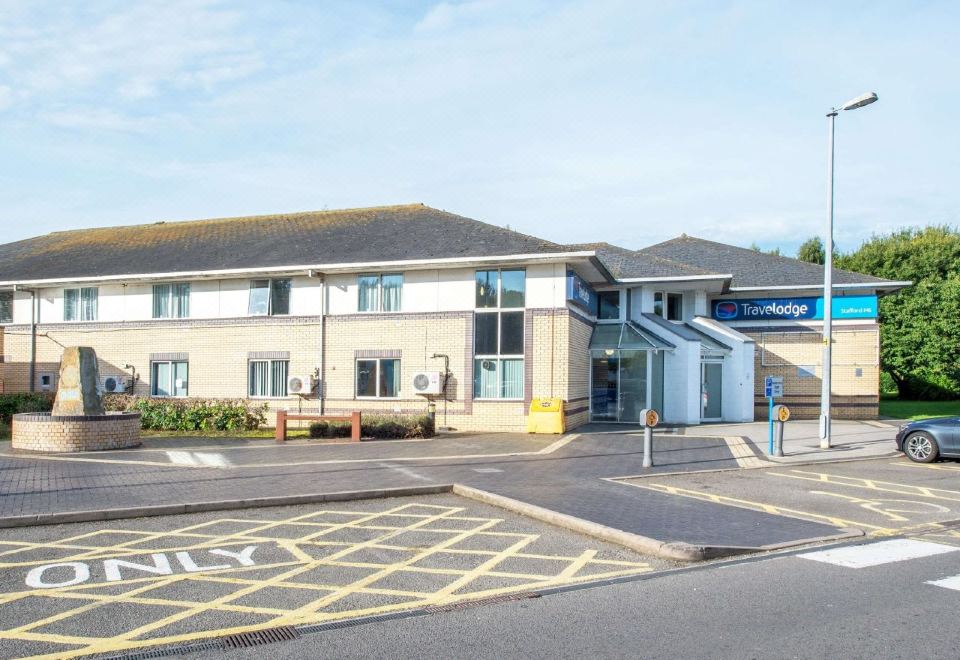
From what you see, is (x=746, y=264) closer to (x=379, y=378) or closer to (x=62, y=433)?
(x=379, y=378)

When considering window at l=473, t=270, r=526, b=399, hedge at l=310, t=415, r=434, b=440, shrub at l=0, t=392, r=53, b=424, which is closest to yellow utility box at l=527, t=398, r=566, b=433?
window at l=473, t=270, r=526, b=399

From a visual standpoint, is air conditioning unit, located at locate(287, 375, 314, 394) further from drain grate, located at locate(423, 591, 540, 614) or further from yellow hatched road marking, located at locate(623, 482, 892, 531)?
drain grate, located at locate(423, 591, 540, 614)

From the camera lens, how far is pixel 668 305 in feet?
93.4

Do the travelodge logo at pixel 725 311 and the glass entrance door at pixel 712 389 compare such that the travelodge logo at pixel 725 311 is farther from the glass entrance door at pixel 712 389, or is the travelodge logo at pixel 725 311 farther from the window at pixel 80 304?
the window at pixel 80 304

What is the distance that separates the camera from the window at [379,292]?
23.9 metres

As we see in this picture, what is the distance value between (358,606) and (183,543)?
127 inches

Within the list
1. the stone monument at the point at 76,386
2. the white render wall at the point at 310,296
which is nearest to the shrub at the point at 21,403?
the white render wall at the point at 310,296

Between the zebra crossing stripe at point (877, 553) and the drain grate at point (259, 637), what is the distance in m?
5.31

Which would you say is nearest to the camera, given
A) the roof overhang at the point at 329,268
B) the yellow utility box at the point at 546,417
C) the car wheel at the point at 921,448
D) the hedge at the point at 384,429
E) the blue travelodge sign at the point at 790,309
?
the car wheel at the point at 921,448

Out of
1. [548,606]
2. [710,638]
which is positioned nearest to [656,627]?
[710,638]

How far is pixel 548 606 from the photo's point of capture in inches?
252

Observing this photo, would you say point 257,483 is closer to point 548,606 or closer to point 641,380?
point 548,606

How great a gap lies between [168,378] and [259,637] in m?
22.3

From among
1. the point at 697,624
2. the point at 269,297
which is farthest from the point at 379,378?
the point at 697,624
